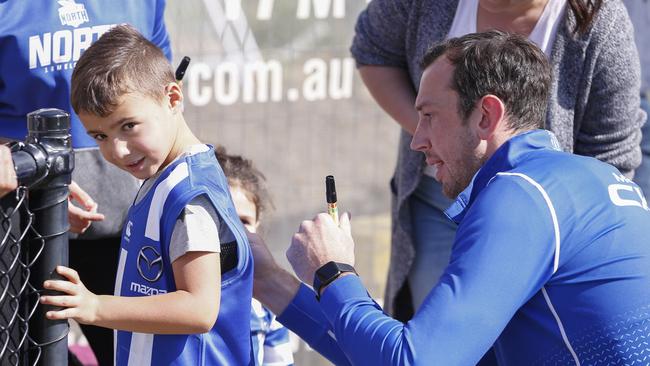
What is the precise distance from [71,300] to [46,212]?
18 cm

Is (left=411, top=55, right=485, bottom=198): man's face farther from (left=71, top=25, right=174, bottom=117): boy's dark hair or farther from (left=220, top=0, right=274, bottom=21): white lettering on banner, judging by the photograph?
(left=220, top=0, right=274, bottom=21): white lettering on banner

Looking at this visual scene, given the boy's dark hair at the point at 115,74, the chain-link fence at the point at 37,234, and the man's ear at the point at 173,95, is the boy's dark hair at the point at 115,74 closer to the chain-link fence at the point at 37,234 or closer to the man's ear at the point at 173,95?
the man's ear at the point at 173,95

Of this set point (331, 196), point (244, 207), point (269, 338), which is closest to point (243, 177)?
point (244, 207)

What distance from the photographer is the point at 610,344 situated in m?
2.25

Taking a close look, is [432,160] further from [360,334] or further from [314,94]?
[314,94]

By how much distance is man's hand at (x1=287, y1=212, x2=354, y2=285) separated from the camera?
2420 mm

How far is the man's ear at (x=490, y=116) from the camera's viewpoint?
2414 mm

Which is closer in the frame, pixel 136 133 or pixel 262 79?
pixel 136 133

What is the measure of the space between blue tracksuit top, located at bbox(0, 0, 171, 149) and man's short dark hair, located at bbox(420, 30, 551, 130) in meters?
1.15

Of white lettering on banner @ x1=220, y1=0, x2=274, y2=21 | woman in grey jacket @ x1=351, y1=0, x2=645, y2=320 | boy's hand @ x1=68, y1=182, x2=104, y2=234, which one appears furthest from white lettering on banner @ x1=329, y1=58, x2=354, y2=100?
boy's hand @ x1=68, y1=182, x2=104, y2=234

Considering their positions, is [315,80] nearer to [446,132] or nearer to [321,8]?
[321,8]

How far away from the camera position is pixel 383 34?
3525 millimetres

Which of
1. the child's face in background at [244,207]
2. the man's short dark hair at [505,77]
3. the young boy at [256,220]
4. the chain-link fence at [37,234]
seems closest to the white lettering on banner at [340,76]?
the young boy at [256,220]

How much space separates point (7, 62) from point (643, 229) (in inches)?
68.7
